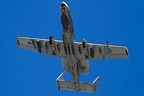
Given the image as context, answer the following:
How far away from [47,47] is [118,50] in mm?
11430

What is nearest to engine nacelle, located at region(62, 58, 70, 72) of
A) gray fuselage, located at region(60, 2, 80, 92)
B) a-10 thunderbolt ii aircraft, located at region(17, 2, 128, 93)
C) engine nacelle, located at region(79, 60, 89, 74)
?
a-10 thunderbolt ii aircraft, located at region(17, 2, 128, 93)

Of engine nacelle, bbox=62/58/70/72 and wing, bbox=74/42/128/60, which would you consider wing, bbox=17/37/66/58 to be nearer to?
engine nacelle, bbox=62/58/70/72

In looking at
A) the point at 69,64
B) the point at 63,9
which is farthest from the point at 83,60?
the point at 63,9

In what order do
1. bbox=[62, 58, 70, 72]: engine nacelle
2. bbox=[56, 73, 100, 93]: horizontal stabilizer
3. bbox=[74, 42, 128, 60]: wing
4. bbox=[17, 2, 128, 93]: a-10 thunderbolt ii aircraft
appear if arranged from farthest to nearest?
bbox=[56, 73, 100, 93]: horizontal stabilizer
bbox=[62, 58, 70, 72]: engine nacelle
bbox=[74, 42, 128, 60]: wing
bbox=[17, 2, 128, 93]: a-10 thunderbolt ii aircraft

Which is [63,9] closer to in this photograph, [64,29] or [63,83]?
[64,29]

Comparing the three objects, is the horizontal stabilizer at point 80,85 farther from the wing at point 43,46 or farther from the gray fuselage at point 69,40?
the wing at point 43,46

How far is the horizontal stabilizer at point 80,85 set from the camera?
9094cm

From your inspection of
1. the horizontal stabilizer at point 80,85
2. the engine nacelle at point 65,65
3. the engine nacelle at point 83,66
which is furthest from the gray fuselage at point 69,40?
the horizontal stabilizer at point 80,85

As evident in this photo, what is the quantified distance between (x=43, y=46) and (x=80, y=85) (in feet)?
28.1

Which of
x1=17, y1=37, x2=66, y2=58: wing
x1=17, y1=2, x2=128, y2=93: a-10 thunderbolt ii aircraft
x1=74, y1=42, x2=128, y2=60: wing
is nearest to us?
x1=17, y1=2, x2=128, y2=93: a-10 thunderbolt ii aircraft

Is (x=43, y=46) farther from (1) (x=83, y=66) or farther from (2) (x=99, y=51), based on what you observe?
(2) (x=99, y=51)

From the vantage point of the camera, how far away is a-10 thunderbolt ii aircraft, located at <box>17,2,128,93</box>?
85250 mm

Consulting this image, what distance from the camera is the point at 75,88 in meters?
91.9

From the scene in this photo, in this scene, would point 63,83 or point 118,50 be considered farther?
point 63,83
